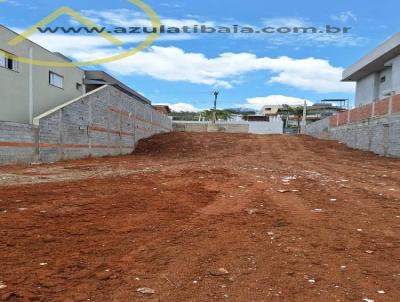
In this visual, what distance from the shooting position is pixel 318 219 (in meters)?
5.54

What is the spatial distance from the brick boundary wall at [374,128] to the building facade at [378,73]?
4.27 m

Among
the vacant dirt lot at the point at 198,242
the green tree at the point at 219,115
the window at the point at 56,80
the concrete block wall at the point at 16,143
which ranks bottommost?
the vacant dirt lot at the point at 198,242

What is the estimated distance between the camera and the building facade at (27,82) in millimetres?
15076

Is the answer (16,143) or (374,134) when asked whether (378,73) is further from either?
(16,143)

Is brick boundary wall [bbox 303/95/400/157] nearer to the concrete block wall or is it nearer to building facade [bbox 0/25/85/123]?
the concrete block wall

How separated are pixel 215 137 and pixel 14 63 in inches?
719

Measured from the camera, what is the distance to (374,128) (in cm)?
2025

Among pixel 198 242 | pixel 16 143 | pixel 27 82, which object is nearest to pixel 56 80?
pixel 27 82

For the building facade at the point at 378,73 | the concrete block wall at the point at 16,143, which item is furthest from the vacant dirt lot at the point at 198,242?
the building facade at the point at 378,73

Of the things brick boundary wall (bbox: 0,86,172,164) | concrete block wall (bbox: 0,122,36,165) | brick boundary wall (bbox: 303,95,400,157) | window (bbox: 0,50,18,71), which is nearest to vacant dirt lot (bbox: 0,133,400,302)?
concrete block wall (bbox: 0,122,36,165)

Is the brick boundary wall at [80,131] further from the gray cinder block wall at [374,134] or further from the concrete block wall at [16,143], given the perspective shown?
the gray cinder block wall at [374,134]

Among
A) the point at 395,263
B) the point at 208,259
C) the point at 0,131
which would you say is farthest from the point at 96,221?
the point at 0,131

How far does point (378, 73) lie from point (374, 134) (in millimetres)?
12871

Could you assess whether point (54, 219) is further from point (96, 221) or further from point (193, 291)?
point (193, 291)
